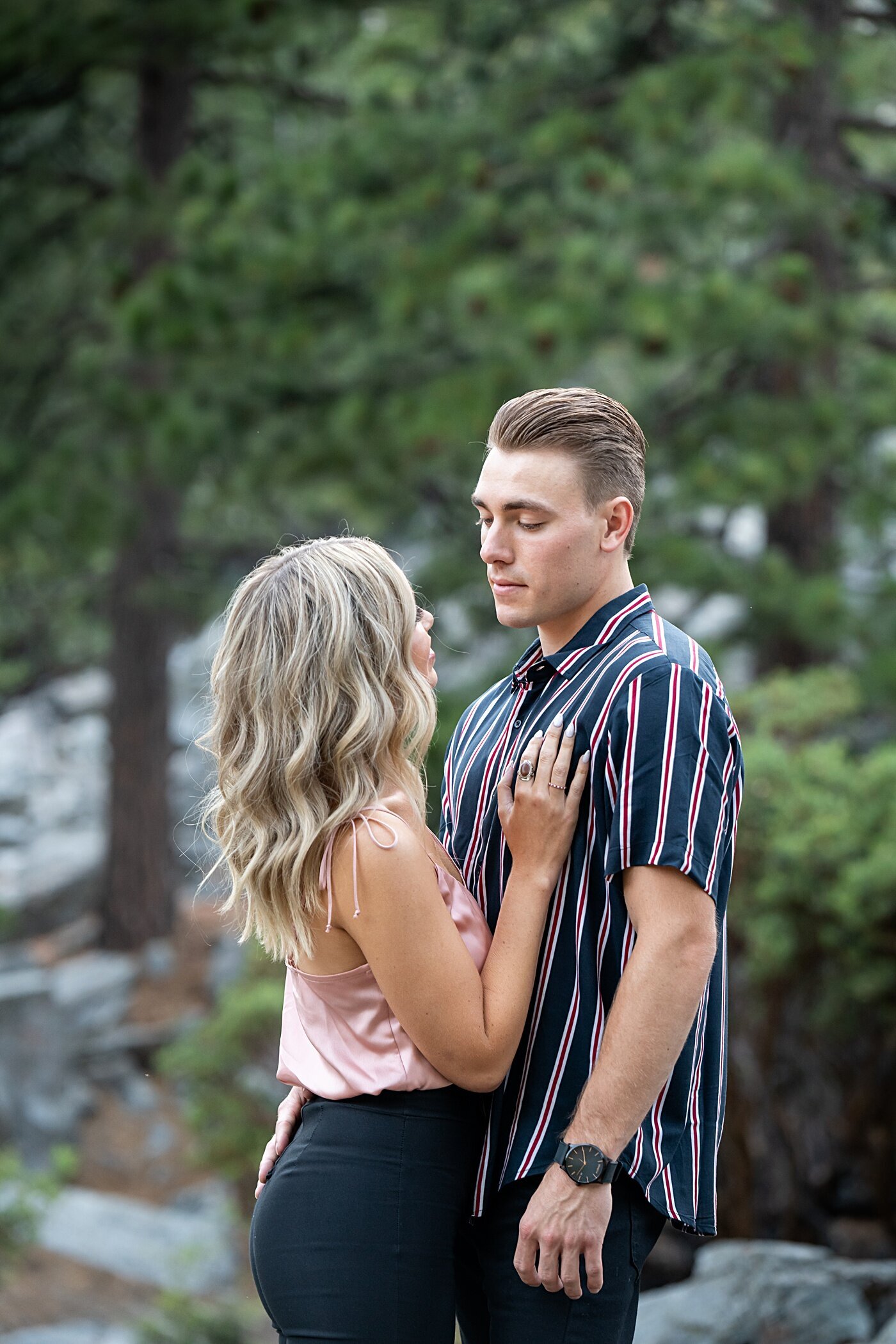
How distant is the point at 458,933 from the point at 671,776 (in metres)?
0.35

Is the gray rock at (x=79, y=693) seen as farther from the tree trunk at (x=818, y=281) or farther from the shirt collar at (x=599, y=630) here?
the shirt collar at (x=599, y=630)

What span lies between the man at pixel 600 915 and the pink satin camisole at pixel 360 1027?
120 mm

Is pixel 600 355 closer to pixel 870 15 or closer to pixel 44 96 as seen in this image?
pixel 870 15

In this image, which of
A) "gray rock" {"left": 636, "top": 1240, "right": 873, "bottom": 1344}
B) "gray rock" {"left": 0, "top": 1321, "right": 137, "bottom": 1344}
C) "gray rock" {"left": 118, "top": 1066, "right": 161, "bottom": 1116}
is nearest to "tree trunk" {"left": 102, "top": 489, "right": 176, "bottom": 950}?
"gray rock" {"left": 118, "top": 1066, "right": 161, "bottom": 1116}

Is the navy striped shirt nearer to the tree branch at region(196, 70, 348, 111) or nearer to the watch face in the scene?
the watch face

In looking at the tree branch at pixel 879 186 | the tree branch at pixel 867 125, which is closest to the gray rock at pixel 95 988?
the tree branch at pixel 879 186

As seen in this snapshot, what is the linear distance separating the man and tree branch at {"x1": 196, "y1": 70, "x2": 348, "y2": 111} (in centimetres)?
854

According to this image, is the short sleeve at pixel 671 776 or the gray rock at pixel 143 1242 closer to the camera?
the short sleeve at pixel 671 776

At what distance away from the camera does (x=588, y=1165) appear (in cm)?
169

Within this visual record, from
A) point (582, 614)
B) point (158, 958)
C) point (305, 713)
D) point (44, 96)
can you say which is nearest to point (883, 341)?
point (44, 96)

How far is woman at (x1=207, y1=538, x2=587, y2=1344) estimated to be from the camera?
1719mm

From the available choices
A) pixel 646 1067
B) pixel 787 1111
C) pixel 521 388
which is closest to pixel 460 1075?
pixel 646 1067

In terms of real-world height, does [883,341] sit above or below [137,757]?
above

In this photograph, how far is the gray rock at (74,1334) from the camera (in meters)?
5.63
